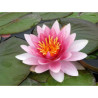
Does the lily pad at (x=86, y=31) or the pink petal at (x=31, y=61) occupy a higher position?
the lily pad at (x=86, y=31)

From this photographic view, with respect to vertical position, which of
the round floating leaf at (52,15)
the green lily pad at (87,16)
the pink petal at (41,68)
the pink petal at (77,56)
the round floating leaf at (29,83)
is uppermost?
the green lily pad at (87,16)

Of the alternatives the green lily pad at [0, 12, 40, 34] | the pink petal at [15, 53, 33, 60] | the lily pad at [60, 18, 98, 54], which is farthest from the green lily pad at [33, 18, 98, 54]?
the pink petal at [15, 53, 33, 60]

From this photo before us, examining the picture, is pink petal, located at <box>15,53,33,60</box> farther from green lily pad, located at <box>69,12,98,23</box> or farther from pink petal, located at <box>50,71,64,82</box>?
green lily pad, located at <box>69,12,98,23</box>

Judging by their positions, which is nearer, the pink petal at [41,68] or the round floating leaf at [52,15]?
A: the pink petal at [41,68]

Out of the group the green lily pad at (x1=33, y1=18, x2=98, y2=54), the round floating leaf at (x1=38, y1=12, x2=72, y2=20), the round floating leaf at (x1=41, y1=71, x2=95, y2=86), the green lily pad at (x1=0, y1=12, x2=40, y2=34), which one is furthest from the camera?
the round floating leaf at (x1=38, y1=12, x2=72, y2=20)

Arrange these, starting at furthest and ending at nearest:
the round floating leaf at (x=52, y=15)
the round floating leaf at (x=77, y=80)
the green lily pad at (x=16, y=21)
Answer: the round floating leaf at (x=52, y=15), the green lily pad at (x=16, y=21), the round floating leaf at (x=77, y=80)

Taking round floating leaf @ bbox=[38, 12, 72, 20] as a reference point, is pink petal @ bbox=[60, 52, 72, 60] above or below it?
below

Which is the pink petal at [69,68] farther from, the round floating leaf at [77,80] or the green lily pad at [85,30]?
the green lily pad at [85,30]

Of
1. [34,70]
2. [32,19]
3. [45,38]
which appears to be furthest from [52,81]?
[32,19]

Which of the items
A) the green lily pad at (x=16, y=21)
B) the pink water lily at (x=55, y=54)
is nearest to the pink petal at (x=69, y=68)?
the pink water lily at (x=55, y=54)
